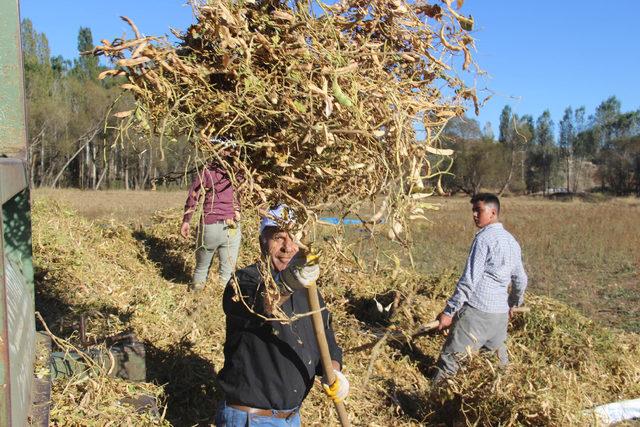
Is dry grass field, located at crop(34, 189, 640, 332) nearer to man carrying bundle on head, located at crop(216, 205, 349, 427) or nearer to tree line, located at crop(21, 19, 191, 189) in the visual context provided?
man carrying bundle on head, located at crop(216, 205, 349, 427)

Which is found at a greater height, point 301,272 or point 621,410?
point 301,272

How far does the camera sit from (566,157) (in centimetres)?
9219

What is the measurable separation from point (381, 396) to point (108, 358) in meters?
2.70

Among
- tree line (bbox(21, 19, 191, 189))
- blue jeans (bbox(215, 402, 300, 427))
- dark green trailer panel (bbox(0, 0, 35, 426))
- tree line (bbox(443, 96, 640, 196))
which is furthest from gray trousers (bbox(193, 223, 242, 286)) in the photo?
tree line (bbox(443, 96, 640, 196))

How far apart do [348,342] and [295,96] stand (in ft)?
14.6

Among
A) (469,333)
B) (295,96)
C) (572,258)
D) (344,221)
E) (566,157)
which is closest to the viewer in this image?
(295,96)

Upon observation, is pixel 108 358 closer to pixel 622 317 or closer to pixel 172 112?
pixel 172 112

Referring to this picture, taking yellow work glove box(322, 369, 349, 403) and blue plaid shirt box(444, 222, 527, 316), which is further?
blue plaid shirt box(444, 222, 527, 316)

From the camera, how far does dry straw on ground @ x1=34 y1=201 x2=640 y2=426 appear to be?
4.61 meters

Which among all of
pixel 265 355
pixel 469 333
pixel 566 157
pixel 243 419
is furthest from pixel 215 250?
pixel 566 157

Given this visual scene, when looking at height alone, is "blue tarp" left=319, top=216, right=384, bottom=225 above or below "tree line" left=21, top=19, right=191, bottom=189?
below

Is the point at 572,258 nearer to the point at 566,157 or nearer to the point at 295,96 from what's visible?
the point at 295,96

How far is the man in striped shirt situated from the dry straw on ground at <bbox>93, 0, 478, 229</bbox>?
9.55 feet

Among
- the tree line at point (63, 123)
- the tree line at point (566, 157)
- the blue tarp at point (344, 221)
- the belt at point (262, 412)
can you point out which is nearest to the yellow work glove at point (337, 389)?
the belt at point (262, 412)
